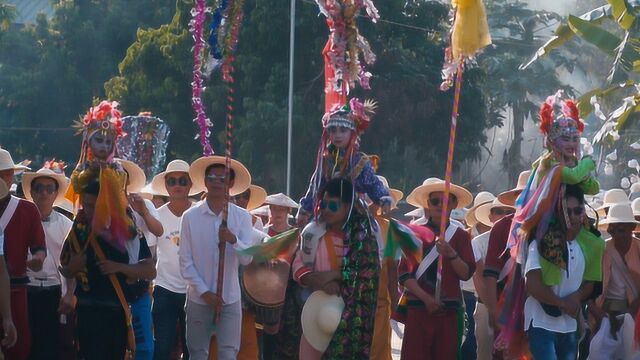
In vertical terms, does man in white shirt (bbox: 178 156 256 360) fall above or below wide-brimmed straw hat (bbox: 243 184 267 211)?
below

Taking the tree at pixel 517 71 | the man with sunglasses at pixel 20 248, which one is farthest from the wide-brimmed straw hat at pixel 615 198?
the tree at pixel 517 71

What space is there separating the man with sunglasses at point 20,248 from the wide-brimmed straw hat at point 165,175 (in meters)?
1.85

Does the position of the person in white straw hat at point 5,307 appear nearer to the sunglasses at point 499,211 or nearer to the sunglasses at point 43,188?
the sunglasses at point 43,188

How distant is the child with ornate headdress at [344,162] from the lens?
29.4 ft

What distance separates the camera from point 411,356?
32.9 ft

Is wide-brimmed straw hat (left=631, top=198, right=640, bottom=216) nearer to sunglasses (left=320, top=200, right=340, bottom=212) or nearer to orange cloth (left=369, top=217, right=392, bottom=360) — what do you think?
orange cloth (left=369, top=217, right=392, bottom=360)

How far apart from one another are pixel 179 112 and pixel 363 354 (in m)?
22.8

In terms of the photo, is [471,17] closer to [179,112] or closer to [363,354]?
[363,354]

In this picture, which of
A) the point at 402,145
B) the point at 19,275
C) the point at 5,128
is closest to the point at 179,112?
the point at 402,145

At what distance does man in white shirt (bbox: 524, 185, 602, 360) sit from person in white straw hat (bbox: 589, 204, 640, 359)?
1.55m

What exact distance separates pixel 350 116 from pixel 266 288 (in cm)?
177

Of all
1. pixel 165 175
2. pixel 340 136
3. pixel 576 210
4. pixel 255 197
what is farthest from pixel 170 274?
pixel 576 210

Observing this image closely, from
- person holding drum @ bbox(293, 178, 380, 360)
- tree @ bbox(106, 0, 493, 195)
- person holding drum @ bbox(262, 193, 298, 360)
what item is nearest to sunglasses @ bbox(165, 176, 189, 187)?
person holding drum @ bbox(262, 193, 298, 360)

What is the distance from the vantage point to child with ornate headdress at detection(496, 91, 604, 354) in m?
8.97
